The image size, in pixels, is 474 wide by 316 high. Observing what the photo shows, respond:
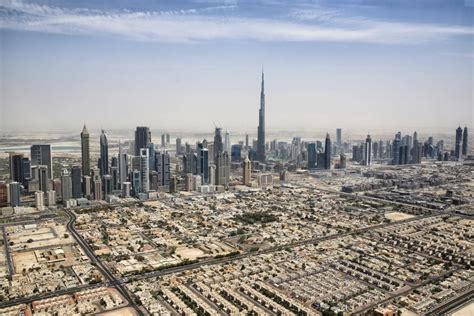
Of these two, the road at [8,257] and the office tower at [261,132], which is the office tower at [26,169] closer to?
the road at [8,257]

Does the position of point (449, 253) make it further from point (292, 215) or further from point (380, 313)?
point (292, 215)

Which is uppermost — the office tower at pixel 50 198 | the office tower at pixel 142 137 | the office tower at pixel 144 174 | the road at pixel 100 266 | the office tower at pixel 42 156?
the office tower at pixel 142 137

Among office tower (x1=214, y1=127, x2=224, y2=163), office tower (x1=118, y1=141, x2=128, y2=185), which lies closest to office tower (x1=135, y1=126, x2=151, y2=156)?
office tower (x1=118, y1=141, x2=128, y2=185)

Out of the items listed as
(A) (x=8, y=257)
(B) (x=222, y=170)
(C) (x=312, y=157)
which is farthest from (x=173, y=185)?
(C) (x=312, y=157)

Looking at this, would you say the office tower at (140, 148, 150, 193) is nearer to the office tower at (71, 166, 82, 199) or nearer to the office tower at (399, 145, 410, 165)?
the office tower at (71, 166, 82, 199)

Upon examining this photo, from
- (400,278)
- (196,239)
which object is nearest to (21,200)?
(196,239)

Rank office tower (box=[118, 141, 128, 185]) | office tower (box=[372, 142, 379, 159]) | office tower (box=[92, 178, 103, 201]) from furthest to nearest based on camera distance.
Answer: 1. office tower (box=[372, 142, 379, 159])
2. office tower (box=[118, 141, 128, 185])
3. office tower (box=[92, 178, 103, 201])

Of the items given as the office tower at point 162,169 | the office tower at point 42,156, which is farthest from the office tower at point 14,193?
the office tower at point 162,169
